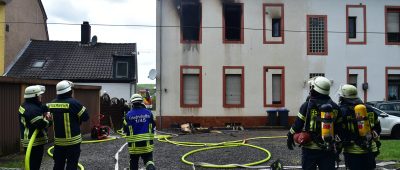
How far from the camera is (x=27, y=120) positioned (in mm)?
6922

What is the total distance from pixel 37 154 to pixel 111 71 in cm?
2124

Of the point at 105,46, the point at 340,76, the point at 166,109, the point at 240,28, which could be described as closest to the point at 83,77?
the point at 105,46

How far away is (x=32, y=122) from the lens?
6.86m

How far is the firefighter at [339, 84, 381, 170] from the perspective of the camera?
237 inches

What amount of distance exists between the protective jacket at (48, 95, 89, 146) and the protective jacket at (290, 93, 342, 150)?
11.7 feet

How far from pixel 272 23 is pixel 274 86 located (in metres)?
3.44

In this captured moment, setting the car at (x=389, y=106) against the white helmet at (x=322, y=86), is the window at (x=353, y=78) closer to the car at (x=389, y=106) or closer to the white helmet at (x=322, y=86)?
the car at (x=389, y=106)

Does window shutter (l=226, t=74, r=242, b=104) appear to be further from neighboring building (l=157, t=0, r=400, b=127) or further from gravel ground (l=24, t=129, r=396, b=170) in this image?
gravel ground (l=24, t=129, r=396, b=170)

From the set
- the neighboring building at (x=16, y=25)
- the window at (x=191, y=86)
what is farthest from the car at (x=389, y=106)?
the neighboring building at (x=16, y=25)

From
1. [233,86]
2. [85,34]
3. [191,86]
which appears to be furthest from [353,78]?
[85,34]

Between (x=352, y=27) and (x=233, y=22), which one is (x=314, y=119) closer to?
(x=233, y=22)

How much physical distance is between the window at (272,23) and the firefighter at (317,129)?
15829mm

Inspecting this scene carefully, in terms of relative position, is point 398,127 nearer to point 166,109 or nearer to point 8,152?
point 166,109

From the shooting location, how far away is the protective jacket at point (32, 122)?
22.5 ft
